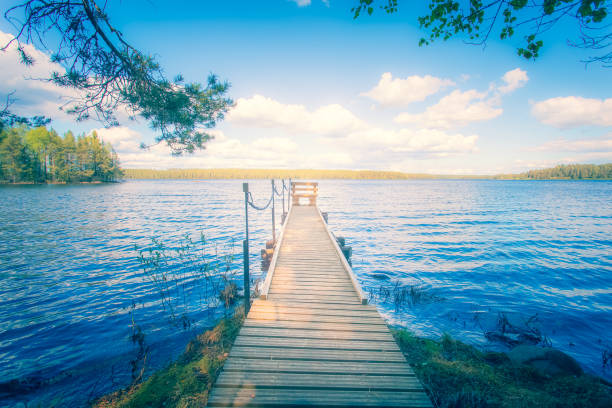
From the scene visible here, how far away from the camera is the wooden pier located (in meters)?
2.74

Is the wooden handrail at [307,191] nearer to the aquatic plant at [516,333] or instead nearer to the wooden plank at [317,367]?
the aquatic plant at [516,333]

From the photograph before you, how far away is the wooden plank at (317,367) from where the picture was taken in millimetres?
3107

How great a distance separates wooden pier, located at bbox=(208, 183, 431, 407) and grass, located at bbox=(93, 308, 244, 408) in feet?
2.60

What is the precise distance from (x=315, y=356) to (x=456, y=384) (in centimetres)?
224

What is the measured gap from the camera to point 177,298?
25.4 ft

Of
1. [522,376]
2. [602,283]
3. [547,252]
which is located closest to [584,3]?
[522,376]

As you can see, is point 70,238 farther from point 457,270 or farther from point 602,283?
point 602,283

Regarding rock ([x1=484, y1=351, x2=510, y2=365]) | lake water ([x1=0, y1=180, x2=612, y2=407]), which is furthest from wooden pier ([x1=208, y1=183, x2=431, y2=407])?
lake water ([x1=0, y1=180, x2=612, y2=407])

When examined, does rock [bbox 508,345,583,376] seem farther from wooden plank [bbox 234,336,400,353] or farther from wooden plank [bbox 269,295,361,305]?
wooden plank [bbox 269,295,361,305]

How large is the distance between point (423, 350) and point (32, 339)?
8.64 m

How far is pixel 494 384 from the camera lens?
3.75m

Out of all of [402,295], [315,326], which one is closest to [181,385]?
[315,326]

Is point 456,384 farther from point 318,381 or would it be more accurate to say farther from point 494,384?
point 318,381

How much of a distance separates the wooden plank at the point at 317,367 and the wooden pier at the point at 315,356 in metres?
0.01
